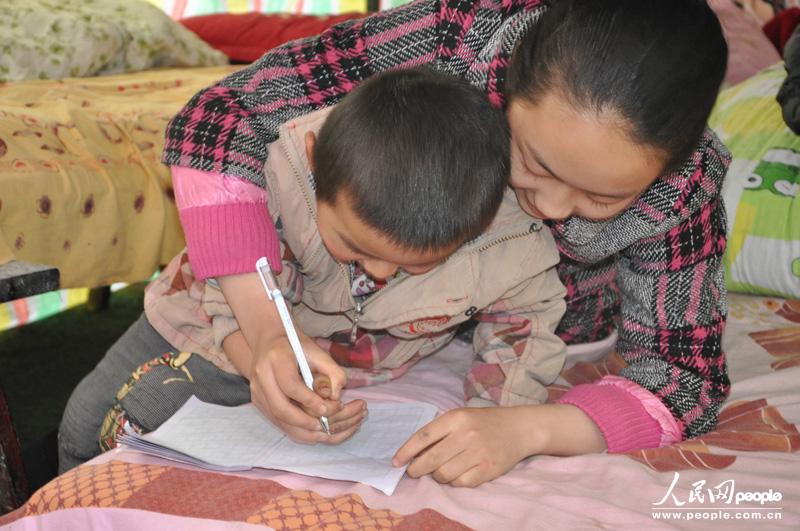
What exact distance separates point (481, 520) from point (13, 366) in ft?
5.96

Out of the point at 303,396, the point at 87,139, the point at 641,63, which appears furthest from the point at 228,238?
the point at 87,139

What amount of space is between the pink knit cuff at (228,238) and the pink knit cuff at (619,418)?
404 mm

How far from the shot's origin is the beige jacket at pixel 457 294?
1006mm

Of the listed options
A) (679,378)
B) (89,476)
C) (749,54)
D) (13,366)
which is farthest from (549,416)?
(13,366)

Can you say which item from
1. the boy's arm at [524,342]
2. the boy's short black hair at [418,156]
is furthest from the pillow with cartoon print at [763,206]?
the boy's short black hair at [418,156]

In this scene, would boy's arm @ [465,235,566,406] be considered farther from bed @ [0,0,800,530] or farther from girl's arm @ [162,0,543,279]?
girl's arm @ [162,0,543,279]

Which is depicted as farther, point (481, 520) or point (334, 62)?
point (334, 62)

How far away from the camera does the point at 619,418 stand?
968 millimetres

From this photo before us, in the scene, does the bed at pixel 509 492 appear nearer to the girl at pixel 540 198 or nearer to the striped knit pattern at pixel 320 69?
the girl at pixel 540 198

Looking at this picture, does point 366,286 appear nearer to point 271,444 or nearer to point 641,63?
point 271,444

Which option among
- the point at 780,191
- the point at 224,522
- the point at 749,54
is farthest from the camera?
the point at 749,54

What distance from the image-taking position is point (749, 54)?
84.7 inches

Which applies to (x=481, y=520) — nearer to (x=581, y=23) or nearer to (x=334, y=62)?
(x=581, y=23)

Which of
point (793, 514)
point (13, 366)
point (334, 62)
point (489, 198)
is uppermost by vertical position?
point (334, 62)
